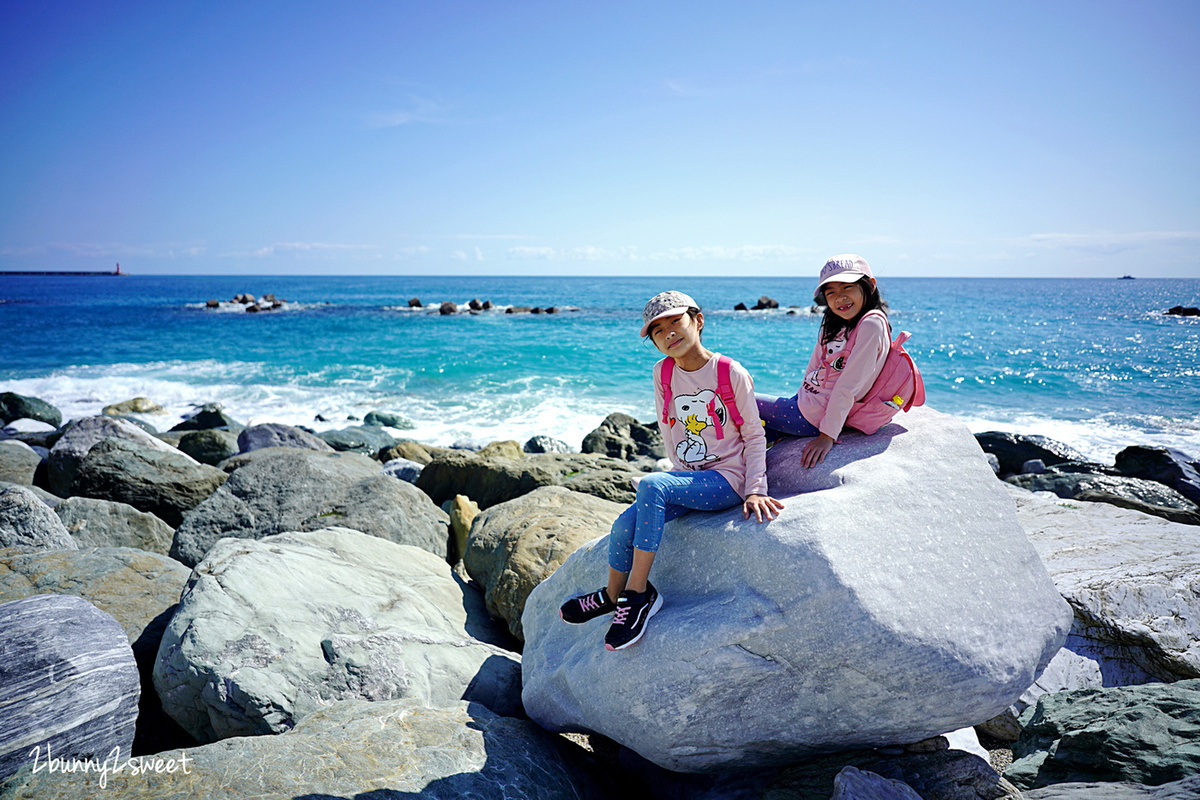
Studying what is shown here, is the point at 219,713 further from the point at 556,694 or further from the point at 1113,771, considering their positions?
the point at 1113,771

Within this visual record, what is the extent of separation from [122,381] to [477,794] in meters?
24.1

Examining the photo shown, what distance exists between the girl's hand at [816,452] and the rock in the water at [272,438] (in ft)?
31.8

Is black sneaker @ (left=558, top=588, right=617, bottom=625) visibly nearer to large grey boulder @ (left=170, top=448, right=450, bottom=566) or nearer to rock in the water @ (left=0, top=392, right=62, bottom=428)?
large grey boulder @ (left=170, top=448, right=450, bottom=566)

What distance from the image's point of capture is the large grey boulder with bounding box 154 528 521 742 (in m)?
3.38

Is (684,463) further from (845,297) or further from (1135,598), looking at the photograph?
(1135,598)

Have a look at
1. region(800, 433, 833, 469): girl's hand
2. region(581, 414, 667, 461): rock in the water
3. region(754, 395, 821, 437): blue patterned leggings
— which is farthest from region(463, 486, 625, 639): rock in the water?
region(581, 414, 667, 461): rock in the water

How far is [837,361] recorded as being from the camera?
3926 millimetres

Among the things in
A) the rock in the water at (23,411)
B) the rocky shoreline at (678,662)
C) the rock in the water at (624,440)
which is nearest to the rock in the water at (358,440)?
the rock in the water at (624,440)

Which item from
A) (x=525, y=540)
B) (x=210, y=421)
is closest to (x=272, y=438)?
(x=210, y=421)

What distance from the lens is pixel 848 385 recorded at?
362 centimetres

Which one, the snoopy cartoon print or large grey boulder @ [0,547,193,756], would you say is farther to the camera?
large grey boulder @ [0,547,193,756]

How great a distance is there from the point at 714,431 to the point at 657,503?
1.85ft

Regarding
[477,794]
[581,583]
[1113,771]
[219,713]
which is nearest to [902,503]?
[1113,771]

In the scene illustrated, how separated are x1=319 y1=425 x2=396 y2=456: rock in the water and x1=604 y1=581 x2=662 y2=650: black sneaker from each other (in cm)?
1049
